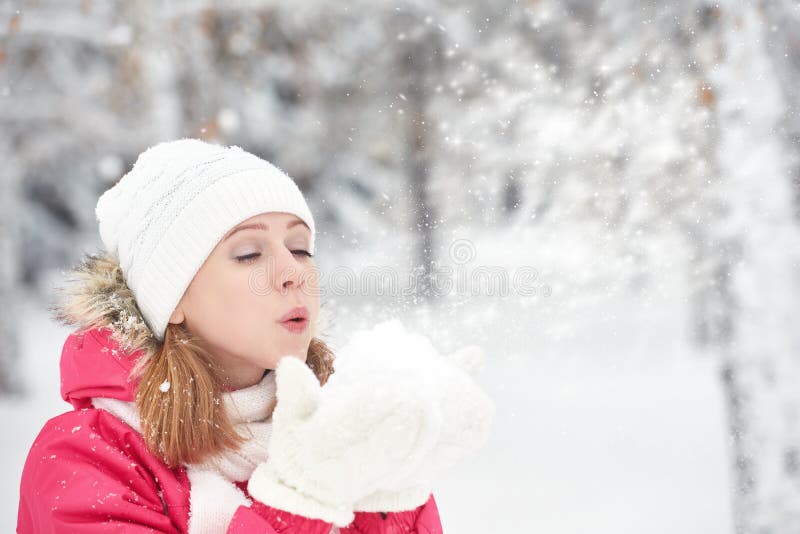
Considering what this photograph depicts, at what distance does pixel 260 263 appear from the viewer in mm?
1215

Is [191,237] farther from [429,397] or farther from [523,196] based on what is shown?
[523,196]

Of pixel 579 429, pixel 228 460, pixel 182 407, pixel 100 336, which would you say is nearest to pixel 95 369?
pixel 100 336

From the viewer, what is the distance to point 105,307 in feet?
4.09

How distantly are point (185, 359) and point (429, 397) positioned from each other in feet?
1.57

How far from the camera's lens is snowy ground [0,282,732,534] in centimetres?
301

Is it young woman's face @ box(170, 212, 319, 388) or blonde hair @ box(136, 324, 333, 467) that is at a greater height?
young woman's face @ box(170, 212, 319, 388)

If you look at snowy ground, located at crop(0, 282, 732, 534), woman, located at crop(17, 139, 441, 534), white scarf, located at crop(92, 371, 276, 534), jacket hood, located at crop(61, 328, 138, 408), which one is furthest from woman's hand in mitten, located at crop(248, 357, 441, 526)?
snowy ground, located at crop(0, 282, 732, 534)

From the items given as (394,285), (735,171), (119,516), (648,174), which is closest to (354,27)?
(394,285)

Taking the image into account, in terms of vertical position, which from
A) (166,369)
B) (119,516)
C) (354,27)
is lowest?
(119,516)

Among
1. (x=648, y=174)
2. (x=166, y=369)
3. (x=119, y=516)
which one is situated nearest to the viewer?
(x=119, y=516)

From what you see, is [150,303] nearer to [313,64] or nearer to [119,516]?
[119,516]

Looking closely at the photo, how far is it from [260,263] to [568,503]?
2399mm

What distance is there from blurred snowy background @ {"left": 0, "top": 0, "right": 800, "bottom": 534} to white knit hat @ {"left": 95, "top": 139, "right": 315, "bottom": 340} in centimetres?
191

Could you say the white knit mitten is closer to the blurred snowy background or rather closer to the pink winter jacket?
the pink winter jacket
